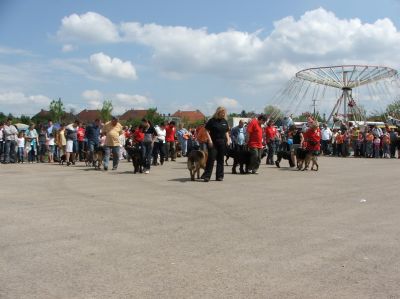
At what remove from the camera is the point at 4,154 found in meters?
20.1

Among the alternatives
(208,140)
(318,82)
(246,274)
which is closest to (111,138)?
(208,140)

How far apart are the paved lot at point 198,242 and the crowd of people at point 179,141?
2.38 m

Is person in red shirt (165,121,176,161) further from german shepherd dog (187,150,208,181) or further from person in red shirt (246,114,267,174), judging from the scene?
german shepherd dog (187,150,208,181)

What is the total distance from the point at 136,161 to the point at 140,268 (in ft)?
34.0

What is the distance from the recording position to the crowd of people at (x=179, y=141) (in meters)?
13.6

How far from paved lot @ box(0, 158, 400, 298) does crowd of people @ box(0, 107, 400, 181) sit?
2.38 metres

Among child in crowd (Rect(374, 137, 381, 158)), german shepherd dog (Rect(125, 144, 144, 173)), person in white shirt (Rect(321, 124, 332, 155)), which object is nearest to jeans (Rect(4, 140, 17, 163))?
german shepherd dog (Rect(125, 144, 144, 173))

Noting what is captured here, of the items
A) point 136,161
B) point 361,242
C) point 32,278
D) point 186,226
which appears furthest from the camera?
point 136,161

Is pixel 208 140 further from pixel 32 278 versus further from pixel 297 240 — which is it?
pixel 32 278

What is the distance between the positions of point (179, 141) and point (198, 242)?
18.7 m

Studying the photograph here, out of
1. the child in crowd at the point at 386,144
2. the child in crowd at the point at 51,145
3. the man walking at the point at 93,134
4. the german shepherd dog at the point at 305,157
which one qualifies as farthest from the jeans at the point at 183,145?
the child in crowd at the point at 386,144

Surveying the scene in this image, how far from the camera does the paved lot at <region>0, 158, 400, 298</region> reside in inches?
183

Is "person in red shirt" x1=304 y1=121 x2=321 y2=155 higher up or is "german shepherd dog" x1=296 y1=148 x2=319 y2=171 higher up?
"person in red shirt" x1=304 y1=121 x2=321 y2=155

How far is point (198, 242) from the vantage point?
6.29m
